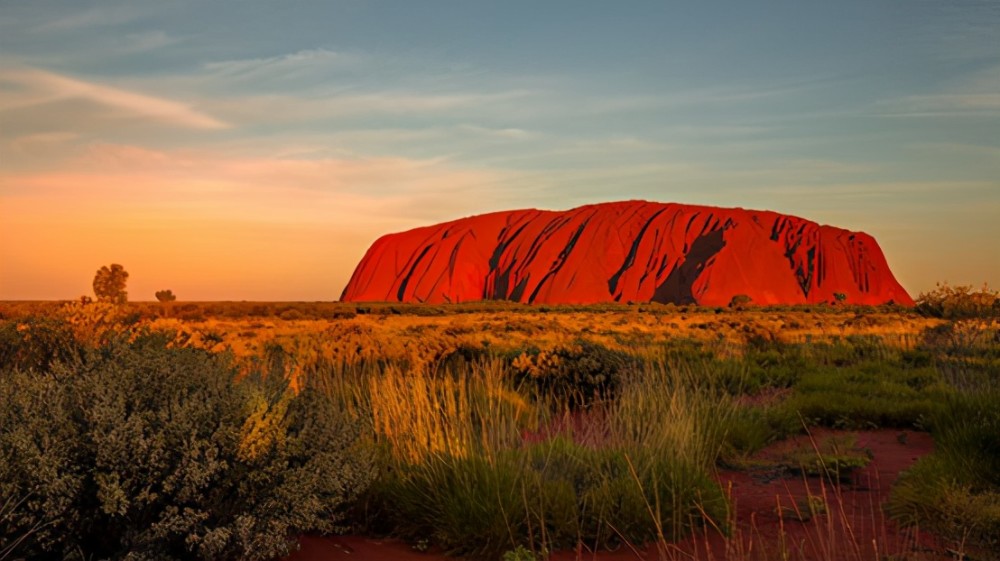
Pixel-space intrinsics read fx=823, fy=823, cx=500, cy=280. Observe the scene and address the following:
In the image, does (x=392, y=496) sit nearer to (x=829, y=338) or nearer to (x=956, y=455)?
(x=956, y=455)

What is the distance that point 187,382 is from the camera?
5320mm

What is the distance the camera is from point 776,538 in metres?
6.18

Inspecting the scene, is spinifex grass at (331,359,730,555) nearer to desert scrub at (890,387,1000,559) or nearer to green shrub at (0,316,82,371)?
desert scrub at (890,387,1000,559)

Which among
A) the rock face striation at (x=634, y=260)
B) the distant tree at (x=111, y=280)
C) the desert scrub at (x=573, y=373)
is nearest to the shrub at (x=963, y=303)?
the desert scrub at (x=573, y=373)

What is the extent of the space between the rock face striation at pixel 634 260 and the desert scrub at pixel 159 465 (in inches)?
3238

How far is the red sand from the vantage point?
5442 millimetres

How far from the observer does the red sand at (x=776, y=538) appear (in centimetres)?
544

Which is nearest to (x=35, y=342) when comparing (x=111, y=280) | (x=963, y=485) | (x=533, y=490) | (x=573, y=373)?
(x=573, y=373)

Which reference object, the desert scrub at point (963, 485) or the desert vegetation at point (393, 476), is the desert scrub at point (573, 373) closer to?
the desert vegetation at point (393, 476)

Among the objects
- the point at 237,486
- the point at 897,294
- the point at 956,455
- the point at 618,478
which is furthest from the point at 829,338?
the point at 897,294

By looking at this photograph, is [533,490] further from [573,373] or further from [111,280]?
[111,280]

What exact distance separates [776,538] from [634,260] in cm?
8683

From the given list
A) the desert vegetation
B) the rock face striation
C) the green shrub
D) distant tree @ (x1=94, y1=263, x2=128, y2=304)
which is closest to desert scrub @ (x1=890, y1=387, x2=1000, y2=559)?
the desert vegetation

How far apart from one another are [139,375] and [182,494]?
3.22 ft
